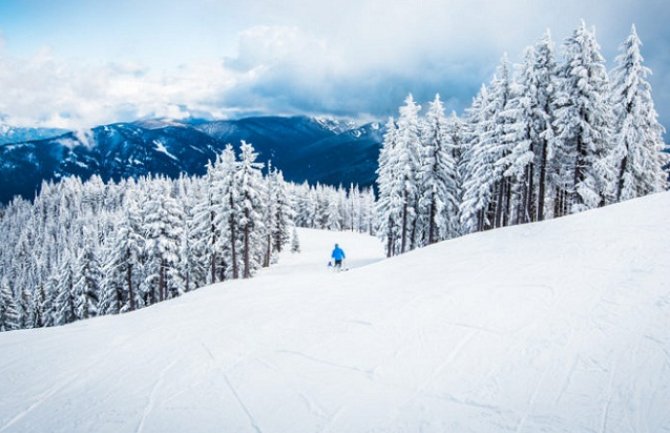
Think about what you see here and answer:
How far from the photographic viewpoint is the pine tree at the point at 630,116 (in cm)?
2556

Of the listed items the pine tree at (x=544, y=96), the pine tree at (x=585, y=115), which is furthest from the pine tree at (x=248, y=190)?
the pine tree at (x=585, y=115)

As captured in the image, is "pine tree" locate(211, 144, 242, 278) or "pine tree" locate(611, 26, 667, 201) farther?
"pine tree" locate(211, 144, 242, 278)

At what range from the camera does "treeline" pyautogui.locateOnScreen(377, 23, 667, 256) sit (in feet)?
83.8

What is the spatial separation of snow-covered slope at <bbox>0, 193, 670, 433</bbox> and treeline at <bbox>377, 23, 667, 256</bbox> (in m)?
13.8

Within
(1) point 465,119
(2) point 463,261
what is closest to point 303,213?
(1) point 465,119

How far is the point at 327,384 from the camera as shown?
289 inches

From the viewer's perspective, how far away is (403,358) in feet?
26.2

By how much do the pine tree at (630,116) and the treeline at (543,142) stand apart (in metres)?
0.07

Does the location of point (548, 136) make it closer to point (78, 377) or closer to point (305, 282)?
point (305, 282)

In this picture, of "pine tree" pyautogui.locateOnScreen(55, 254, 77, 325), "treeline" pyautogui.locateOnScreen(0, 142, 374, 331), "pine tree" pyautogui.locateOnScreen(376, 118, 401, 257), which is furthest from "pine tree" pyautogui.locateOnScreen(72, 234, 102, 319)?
"pine tree" pyautogui.locateOnScreen(376, 118, 401, 257)

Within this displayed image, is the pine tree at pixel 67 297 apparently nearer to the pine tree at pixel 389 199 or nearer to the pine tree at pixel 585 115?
the pine tree at pixel 389 199

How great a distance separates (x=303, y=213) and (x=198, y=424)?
108 m

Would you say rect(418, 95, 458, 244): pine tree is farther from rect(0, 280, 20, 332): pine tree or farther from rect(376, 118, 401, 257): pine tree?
rect(0, 280, 20, 332): pine tree

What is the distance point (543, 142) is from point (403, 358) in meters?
25.1
